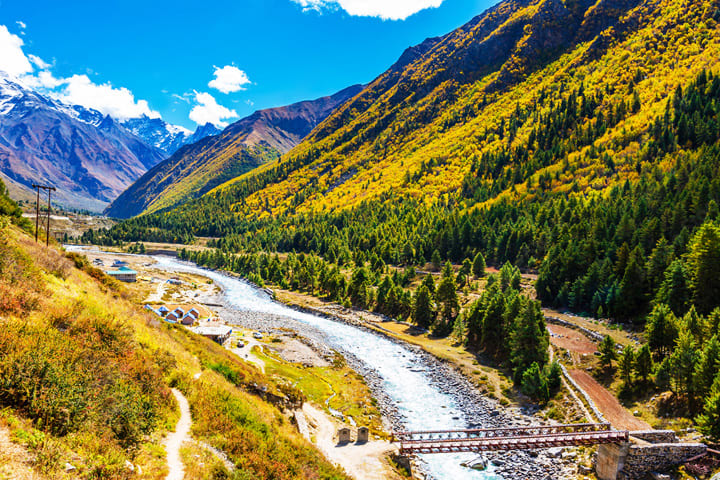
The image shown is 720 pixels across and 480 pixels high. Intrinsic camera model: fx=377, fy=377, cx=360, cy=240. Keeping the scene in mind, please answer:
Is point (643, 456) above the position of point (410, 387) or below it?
A: above

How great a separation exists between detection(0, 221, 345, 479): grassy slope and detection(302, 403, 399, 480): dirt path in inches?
205

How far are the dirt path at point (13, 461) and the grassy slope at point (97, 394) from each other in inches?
10.8

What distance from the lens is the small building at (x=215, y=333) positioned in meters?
63.7

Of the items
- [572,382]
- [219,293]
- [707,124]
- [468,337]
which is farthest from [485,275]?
[707,124]

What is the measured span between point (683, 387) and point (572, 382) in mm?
10836

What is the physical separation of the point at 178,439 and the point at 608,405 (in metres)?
44.5

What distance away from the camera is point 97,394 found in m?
15.1

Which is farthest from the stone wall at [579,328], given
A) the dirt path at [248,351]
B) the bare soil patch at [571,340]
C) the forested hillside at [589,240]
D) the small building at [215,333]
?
the small building at [215,333]

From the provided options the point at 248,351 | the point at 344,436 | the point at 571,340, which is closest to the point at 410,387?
the point at 344,436

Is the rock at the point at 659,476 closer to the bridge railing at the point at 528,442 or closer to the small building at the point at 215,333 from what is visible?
the bridge railing at the point at 528,442

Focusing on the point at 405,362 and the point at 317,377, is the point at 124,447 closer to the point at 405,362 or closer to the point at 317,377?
the point at 317,377

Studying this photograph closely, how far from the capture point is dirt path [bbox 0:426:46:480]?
388 inches

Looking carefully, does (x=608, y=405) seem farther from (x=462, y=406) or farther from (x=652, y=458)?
(x=462, y=406)

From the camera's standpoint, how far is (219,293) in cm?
12331
